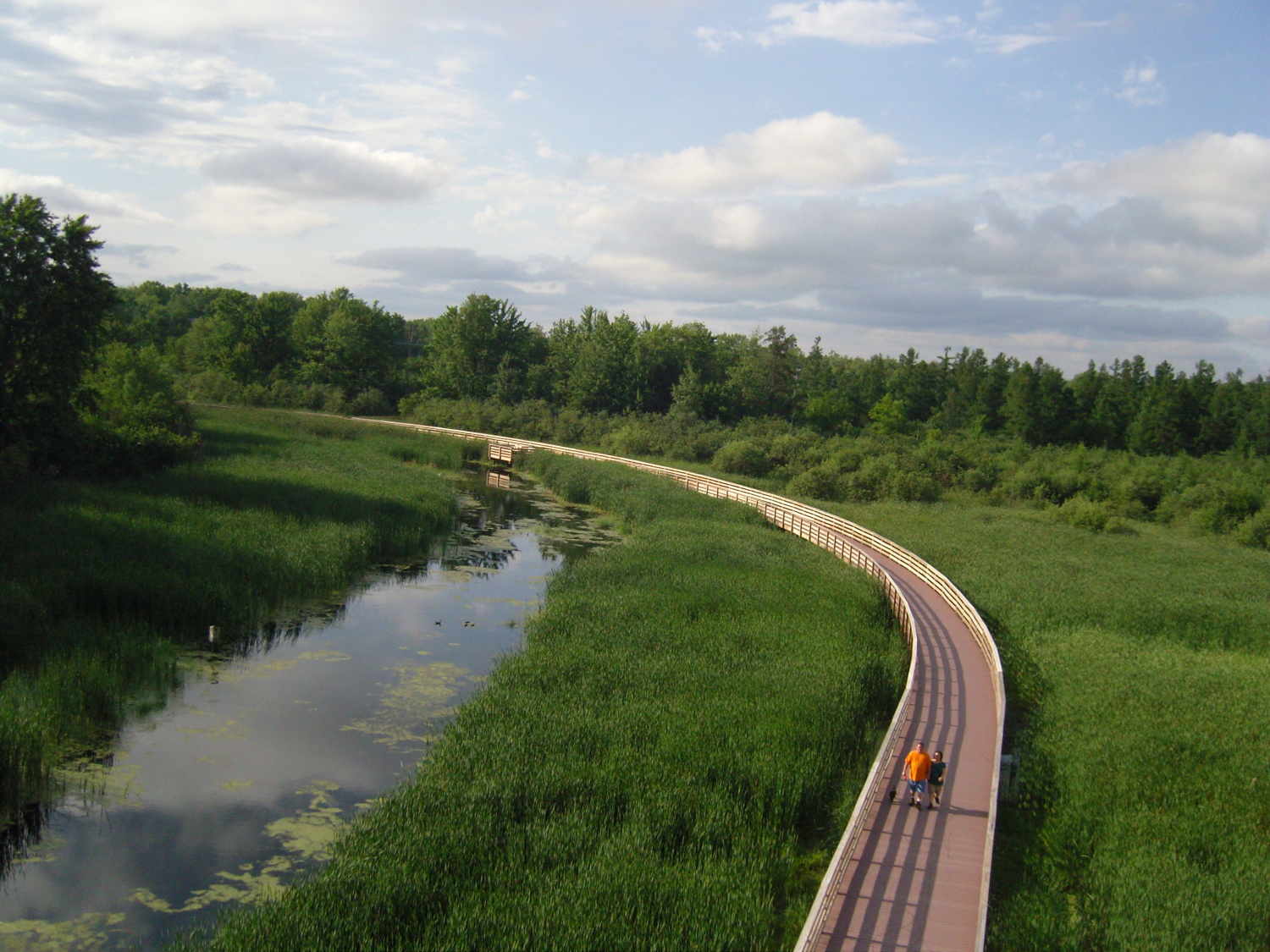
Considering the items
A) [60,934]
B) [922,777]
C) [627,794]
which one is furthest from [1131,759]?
[60,934]

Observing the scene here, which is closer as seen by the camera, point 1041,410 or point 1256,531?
point 1256,531

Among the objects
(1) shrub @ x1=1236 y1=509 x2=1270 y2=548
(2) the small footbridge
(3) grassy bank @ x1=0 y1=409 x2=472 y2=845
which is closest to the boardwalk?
(2) the small footbridge

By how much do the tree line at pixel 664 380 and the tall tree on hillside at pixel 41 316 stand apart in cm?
4710

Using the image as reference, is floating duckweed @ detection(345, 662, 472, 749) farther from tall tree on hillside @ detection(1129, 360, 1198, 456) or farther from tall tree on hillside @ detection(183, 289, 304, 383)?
tall tree on hillside @ detection(183, 289, 304, 383)

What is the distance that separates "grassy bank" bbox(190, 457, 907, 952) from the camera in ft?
30.1

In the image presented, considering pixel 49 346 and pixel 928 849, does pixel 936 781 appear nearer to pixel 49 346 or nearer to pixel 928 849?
pixel 928 849

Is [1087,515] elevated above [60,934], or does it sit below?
above

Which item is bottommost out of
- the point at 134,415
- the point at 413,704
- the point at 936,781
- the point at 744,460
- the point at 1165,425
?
the point at 413,704

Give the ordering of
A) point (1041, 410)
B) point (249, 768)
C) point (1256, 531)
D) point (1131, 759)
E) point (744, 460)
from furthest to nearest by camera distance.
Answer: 1. point (1041, 410)
2. point (744, 460)
3. point (1256, 531)
4. point (1131, 759)
5. point (249, 768)

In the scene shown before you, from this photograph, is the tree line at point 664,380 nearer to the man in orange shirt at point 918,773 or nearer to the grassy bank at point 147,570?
the grassy bank at point 147,570

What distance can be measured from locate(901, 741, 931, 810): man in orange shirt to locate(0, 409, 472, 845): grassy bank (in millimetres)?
11855

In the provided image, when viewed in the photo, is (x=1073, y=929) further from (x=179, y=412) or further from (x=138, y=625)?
(x=179, y=412)

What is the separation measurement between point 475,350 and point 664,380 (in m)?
17.8

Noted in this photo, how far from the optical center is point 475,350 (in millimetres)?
81750
